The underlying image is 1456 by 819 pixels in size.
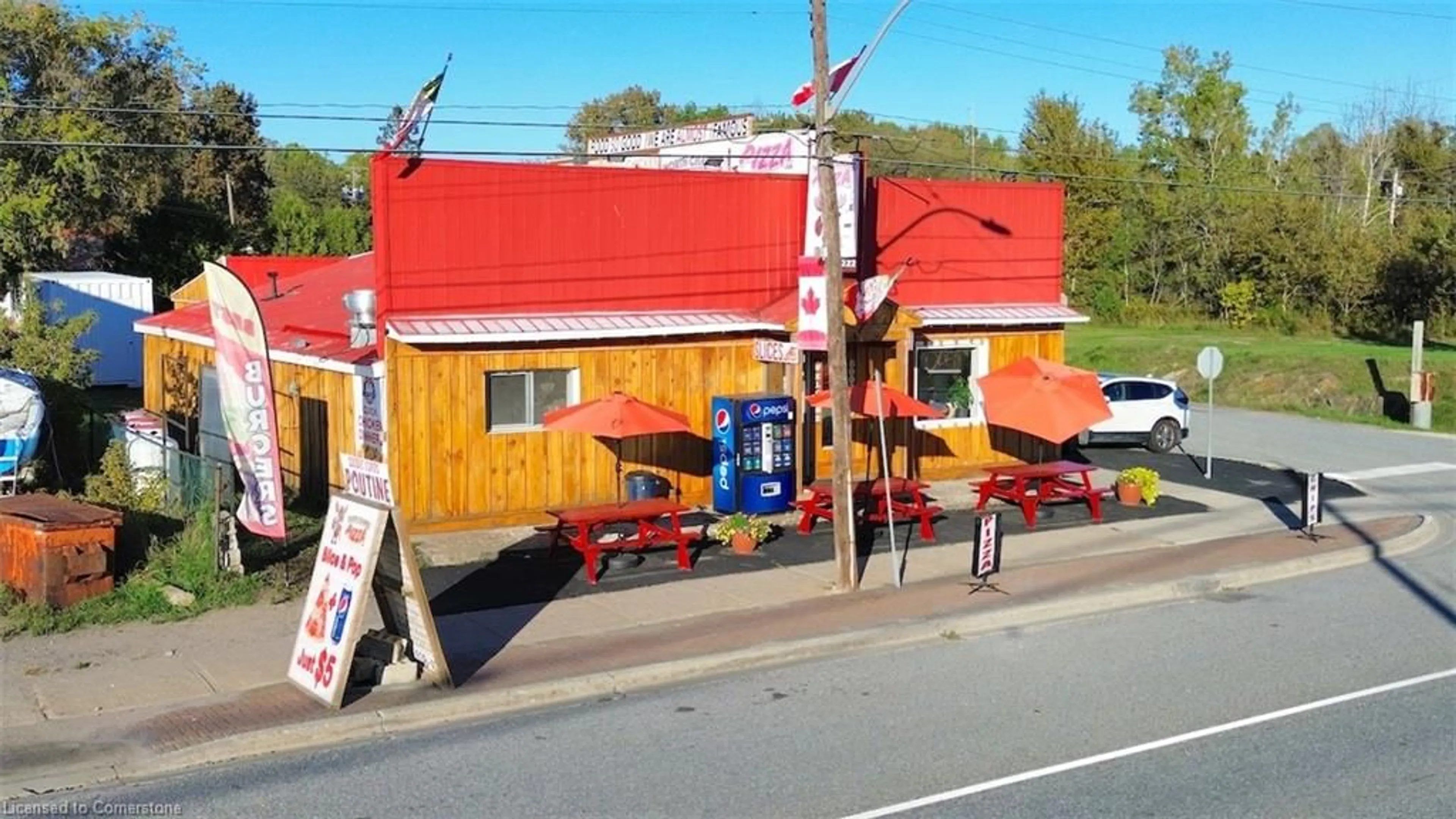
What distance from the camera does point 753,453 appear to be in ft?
60.6

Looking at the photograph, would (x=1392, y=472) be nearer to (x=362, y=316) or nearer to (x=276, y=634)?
(x=362, y=316)

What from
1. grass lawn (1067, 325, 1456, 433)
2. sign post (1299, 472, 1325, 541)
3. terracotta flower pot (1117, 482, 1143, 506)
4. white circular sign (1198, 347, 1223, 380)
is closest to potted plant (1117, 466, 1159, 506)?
terracotta flower pot (1117, 482, 1143, 506)

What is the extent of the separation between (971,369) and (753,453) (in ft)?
17.0

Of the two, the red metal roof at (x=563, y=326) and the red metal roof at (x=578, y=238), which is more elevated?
the red metal roof at (x=578, y=238)

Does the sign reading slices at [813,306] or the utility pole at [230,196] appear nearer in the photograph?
the sign reading slices at [813,306]

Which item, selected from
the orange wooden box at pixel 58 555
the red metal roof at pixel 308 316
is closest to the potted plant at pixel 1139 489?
the red metal roof at pixel 308 316

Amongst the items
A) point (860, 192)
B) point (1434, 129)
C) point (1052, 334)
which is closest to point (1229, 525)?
point (1052, 334)

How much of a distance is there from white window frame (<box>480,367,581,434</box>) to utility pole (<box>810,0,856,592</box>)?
4746 mm

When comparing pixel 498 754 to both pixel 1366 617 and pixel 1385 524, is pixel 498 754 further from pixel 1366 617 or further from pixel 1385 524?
pixel 1385 524

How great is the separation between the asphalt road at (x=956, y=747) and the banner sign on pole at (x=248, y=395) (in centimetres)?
384

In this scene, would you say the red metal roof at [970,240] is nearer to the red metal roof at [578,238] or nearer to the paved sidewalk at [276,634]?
the red metal roof at [578,238]

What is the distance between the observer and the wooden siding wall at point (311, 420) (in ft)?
60.6

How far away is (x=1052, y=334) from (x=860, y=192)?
4814mm

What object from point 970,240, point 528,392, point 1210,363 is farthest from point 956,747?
point 1210,363
